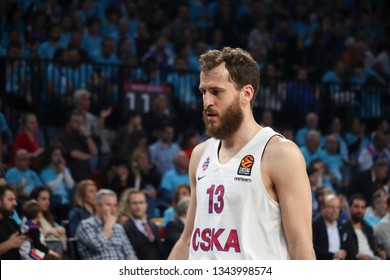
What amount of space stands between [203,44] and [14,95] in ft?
14.5

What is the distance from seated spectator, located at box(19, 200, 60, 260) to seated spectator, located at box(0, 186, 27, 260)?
78 millimetres

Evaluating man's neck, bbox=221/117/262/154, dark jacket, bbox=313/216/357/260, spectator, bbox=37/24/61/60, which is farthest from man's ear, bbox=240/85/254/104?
spectator, bbox=37/24/61/60

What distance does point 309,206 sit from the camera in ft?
14.6

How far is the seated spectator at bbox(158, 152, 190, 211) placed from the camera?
12.0 m

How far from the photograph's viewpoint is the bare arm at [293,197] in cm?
440

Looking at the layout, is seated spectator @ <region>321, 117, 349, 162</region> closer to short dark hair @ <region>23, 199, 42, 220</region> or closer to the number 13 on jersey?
short dark hair @ <region>23, 199, 42, 220</region>

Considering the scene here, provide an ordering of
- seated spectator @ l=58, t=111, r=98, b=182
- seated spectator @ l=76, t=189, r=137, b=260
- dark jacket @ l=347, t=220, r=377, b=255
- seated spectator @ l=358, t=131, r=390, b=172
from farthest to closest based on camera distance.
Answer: seated spectator @ l=358, t=131, r=390, b=172, seated spectator @ l=58, t=111, r=98, b=182, dark jacket @ l=347, t=220, r=377, b=255, seated spectator @ l=76, t=189, r=137, b=260

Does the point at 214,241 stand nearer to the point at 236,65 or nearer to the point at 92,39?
the point at 236,65

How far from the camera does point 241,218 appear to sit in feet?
14.7

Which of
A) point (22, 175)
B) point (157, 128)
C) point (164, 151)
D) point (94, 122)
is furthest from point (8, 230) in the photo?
point (157, 128)

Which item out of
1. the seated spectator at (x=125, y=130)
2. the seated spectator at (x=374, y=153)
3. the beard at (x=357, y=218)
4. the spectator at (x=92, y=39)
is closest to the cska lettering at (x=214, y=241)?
the beard at (x=357, y=218)

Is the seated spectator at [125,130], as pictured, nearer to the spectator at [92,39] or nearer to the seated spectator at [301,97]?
the spectator at [92,39]

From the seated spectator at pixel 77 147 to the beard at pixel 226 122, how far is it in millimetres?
7380

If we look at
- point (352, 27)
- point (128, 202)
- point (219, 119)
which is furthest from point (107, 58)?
point (219, 119)
